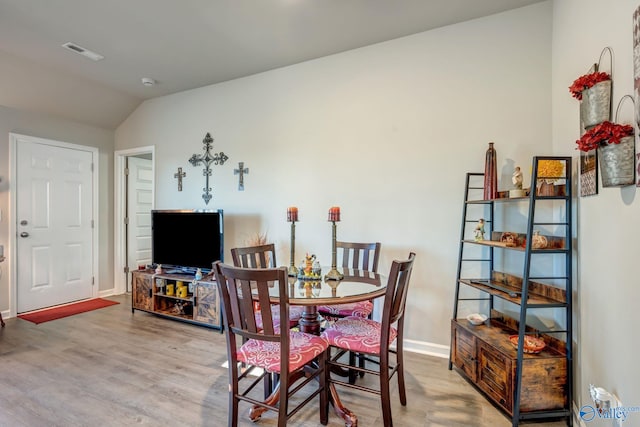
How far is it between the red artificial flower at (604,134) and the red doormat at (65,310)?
201 inches

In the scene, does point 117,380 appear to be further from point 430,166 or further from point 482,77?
point 482,77

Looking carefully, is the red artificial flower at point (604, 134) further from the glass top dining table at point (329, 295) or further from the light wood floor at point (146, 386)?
the light wood floor at point (146, 386)

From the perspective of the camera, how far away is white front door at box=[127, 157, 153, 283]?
496cm

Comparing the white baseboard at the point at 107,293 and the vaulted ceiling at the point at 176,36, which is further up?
the vaulted ceiling at the point at 176,36

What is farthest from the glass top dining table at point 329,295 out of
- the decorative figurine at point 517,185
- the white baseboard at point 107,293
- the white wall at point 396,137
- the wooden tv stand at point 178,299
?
the white baseboard at point 107,293

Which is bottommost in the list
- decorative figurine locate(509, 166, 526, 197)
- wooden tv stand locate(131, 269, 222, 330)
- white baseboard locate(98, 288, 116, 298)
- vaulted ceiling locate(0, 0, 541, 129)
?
white baseboard locate(98, 288, 116, 298)

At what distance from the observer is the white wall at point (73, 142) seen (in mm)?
3770

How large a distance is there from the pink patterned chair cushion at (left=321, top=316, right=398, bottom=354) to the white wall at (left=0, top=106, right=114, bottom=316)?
160 inches

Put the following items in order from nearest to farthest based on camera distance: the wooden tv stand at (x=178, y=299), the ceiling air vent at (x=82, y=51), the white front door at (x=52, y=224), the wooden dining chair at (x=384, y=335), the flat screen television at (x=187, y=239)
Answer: the wooden dining chair at (x=384, y=335), the ceiling air vent at (x=82, y=51), the wooden tv stand at (x=178, y=299), the flat screen television at (x=187, y=239), the white front door at (x=52, y=224)

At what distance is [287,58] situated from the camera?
339 cm

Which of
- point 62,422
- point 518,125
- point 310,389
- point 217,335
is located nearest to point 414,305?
point 310,389

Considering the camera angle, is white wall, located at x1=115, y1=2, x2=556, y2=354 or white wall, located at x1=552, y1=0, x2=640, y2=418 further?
white wall, located at x1=115, y1=2, x2=556, y2=354

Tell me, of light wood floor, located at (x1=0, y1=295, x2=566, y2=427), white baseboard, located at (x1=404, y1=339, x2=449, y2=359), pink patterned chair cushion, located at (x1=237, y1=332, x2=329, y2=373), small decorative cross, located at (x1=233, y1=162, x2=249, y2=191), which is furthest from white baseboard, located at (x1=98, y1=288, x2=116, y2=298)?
white baseboard, located at (x1=404, y1=339, x2=449, y2=359)

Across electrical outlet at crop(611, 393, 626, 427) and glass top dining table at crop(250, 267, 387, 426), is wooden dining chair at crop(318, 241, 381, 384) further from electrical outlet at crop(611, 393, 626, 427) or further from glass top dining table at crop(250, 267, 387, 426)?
electrical outlet at crop(611, 393, 626, 427)
